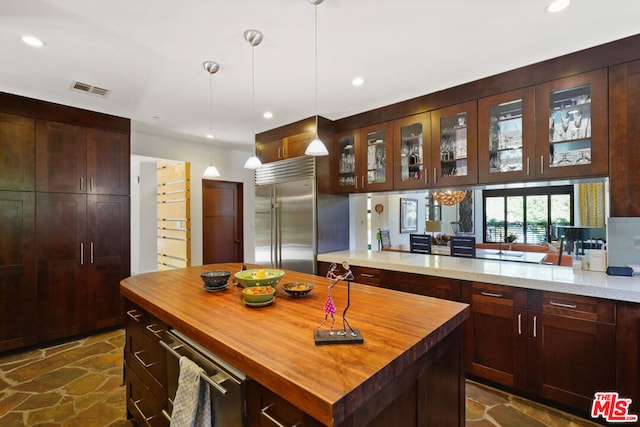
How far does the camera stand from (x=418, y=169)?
3.21 m

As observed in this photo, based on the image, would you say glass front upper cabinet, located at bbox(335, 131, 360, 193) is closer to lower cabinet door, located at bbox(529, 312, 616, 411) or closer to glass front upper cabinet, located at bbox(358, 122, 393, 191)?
glass front upper cabinet, located at bbox(358, 122, 393, 191)

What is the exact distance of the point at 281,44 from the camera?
7.14 ft

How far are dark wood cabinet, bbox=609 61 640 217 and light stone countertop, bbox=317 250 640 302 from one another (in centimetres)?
53

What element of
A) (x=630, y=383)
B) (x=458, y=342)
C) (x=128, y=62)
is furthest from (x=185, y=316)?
(x=630, y=383)

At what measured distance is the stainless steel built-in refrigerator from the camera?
3.69 m

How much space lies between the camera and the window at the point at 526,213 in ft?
21.9

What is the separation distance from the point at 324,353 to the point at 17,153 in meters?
3.92

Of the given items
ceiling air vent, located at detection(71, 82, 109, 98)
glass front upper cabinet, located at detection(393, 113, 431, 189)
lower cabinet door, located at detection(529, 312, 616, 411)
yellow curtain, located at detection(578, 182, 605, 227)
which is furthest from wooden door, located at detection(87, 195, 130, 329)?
yellow curtain, located at detection(578, 182, 605, 227)

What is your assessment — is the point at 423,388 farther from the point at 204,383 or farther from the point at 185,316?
the point at 185,316

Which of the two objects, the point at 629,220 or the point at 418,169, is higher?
the point at 418,169

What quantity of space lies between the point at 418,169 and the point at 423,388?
242 cm

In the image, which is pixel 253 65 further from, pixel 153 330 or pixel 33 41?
pixel 153 330

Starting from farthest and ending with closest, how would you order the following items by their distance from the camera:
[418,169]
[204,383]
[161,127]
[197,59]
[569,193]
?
[569,193]
[161,127]
[418,169]
[197,59]
[204,383]

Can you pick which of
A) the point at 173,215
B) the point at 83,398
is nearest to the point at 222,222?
the point at 173,215
